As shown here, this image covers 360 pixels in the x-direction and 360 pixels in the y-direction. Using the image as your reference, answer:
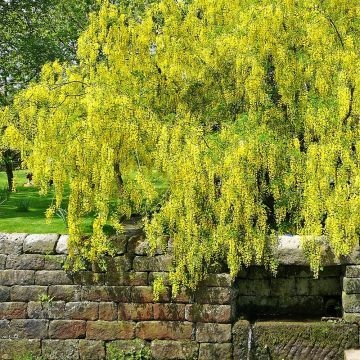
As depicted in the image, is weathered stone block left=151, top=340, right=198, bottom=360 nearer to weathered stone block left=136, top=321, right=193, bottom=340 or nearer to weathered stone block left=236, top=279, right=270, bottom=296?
weathered stone block left=136, top=321, right=193, bottom=340

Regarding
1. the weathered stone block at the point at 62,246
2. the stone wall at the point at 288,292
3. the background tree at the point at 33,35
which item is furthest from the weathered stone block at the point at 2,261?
the background tree at the point at 33,35

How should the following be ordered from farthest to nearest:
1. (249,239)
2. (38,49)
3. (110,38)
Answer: (38,49) < (110,38) < (249,239)

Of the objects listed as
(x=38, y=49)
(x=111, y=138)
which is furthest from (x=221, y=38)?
(x=38, y=49)

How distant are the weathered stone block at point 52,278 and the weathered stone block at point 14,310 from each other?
1.33 ft

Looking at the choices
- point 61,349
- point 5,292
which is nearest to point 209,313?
point 61,349

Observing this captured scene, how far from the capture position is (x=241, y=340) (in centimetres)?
739

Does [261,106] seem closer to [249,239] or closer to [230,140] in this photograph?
[230,140]

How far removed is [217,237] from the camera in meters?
7.32

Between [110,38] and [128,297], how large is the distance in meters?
A: 4.39

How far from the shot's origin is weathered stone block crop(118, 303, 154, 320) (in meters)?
7.57

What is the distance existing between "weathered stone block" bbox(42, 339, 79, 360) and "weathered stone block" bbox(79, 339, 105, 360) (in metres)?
0.11

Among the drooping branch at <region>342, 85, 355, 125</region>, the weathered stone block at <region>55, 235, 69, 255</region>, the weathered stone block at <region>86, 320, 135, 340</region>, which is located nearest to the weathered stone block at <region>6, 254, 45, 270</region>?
the weathered stone block at <region>55, 235, 69, 255</region>

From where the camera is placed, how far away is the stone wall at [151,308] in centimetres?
735

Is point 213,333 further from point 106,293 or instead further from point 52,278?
point 52,278
